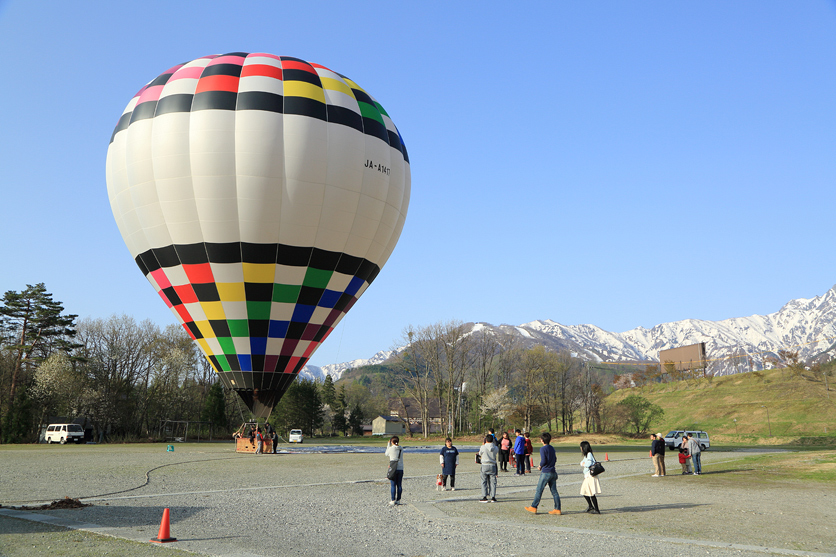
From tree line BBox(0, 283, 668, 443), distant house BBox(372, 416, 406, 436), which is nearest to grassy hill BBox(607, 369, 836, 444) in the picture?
tree line BBox(0, 283, 668, 443)

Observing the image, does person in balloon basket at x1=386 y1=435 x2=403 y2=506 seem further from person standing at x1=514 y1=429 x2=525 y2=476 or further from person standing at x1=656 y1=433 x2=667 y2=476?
person standing at x1=656 y1=433 x2=667 y2=476

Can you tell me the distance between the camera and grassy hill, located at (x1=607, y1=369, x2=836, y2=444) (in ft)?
227

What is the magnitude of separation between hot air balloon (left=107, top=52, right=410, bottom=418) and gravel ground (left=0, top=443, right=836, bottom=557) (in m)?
5.85

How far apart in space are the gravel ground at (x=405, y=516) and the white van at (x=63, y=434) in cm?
3335

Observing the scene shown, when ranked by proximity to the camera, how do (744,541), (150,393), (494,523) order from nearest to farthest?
(744,541) < (494,523) < (150,393)

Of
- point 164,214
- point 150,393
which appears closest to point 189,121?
point 164,214

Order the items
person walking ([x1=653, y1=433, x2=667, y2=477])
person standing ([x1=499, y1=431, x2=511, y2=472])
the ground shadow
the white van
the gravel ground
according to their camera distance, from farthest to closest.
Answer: the white van < person standing ([x1=499, y1=431, x2=511, y2=472]) < person walking ([x1=653, y1=433, x2=667, y2=477]) < the ground shadow < the gravel ground

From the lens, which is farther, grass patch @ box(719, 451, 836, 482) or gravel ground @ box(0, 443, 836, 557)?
grass patch @ box(719, 451, 836, 482)

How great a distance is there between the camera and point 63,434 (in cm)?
4944

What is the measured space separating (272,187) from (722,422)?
256 ft

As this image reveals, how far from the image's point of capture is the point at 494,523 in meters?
10.9

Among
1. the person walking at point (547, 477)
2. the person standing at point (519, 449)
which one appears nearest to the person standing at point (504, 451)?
the person standing at point (519, 449)

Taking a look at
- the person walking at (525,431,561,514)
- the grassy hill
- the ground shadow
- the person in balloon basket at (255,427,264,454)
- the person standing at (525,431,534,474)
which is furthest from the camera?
the grassy hill

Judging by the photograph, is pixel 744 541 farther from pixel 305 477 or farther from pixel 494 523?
pixel 305 477
